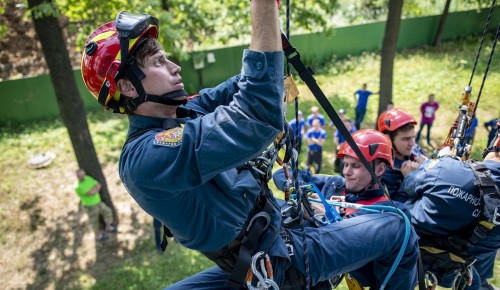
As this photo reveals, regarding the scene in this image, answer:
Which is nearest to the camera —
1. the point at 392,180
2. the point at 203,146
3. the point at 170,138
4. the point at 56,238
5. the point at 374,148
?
the point at 203,146

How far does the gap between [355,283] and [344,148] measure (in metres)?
1.14

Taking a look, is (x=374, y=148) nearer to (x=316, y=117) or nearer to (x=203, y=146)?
(x=203, y=146)

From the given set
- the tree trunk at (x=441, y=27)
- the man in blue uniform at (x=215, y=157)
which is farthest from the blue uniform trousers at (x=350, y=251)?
the tree trunk at (x=441, y=27)

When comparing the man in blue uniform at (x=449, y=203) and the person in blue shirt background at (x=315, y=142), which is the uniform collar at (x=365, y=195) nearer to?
the man in blue uniform at (x=449, y=203)

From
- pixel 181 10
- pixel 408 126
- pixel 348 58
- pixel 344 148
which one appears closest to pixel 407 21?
pixel 348 58

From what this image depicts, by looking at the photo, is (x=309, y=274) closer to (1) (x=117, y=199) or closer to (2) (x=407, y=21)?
(1) (x=117, y=199)

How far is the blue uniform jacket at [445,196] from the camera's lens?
275cm

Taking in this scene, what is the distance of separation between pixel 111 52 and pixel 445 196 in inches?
99.1

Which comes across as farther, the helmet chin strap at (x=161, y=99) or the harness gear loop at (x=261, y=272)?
the harness gear loop at (x=261, y=272)

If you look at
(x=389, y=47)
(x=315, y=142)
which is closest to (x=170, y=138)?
(x=315, y=142)

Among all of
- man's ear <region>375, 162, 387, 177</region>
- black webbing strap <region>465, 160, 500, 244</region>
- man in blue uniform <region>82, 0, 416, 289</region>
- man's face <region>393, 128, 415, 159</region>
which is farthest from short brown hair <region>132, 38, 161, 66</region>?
man's face <region>393, 128, 415, 159</region>

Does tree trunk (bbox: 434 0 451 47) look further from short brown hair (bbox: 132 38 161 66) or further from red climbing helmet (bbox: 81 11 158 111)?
short brown hair (bbox: 132 38 161 66)

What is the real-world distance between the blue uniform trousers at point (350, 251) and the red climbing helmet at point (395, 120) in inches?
95.9

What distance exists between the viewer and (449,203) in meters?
2.75
